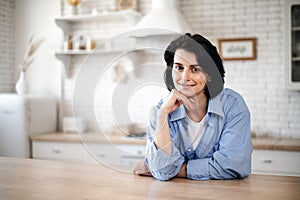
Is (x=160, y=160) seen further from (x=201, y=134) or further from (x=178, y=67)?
(x=178, y=67)

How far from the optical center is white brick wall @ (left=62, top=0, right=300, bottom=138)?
11.4 ft

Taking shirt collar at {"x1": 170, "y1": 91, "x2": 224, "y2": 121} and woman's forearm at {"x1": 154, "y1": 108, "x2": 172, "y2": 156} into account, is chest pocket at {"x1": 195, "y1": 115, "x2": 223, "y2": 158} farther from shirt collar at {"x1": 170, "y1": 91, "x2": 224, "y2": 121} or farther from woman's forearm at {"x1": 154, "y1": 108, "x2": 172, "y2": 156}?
woman's forearm at {"x1": 154, "y1": 108, "x2": 172, "y2": 156}

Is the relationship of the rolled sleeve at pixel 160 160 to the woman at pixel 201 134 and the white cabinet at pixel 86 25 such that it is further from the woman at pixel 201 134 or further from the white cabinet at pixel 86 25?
the white cabinet at pixel 86 25

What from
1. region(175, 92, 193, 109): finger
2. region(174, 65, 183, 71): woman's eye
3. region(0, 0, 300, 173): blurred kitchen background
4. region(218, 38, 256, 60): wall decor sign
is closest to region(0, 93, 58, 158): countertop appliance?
region(0, 0, 300, 173): blurred kitchen background

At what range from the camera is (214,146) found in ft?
5.17

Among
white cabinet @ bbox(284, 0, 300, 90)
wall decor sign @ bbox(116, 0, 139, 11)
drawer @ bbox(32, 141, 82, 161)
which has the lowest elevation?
drawer @ bbox(32, 141, 82, 161)

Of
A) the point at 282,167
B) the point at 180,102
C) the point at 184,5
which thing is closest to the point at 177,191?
the point at 180,102

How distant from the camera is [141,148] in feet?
4.76

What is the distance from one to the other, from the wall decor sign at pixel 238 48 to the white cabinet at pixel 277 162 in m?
0.94

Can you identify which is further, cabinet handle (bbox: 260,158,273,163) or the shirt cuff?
cabinet handle (bbox: 260,158,273,163)

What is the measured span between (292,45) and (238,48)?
1.64 ft

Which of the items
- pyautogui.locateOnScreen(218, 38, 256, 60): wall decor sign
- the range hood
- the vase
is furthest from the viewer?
the vase

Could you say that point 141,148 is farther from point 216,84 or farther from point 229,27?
point 229,27

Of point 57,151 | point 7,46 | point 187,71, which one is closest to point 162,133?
point 187,71
